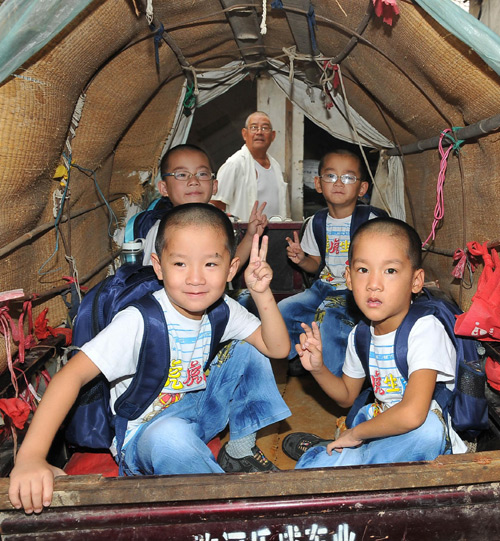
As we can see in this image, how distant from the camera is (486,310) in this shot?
211 centimetres

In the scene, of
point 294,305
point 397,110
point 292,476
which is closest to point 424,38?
point 397,110

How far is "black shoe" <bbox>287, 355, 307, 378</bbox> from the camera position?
3.38 meters

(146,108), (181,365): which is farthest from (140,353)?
(146,108)

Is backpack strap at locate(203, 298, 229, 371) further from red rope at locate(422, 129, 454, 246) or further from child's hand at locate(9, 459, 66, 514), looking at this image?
red rope at locate(422, 129, 454, 246)

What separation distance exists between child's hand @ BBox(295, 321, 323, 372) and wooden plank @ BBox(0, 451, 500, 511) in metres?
0.54

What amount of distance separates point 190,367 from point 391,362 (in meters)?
0.77

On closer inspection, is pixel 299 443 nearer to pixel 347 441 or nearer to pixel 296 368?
pixel 347 441

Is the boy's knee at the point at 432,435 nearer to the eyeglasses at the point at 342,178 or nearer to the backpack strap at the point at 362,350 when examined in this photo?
the backpack strap at the point at 362,350

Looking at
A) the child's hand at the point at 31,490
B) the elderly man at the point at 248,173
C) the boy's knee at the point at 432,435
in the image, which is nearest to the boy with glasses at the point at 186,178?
the boy's knee at the point at 432,435

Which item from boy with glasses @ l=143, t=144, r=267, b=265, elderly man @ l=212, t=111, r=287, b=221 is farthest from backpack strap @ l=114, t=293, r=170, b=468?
elderly man @ l=212, t=111, r=287, b=221

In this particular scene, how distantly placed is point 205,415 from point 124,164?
253 cm

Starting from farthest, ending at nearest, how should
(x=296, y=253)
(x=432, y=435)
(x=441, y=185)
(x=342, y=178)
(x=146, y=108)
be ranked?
(x=146, y=108)
(x=296, y=253)
(x=342, y=178)
(x=441, y=185)
(x=432, y=435)

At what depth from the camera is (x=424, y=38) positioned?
2.23 m

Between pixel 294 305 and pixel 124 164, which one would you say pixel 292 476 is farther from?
pixel 124 164
